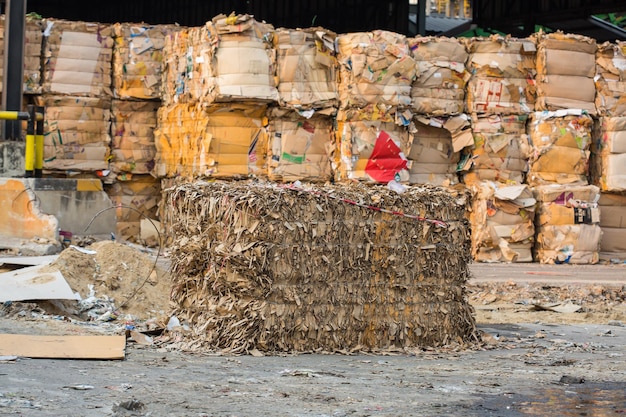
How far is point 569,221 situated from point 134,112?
6.71m

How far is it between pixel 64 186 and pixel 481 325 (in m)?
6.16

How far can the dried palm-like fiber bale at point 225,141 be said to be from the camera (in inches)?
551

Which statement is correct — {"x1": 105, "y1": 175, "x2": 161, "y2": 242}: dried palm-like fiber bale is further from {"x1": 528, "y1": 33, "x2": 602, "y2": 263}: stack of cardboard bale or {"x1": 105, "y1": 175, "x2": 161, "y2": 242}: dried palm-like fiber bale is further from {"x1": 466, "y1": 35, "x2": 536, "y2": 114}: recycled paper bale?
{"x1": 528, "y1": 33, "x2": 602, "y2": 263}: stack of cardboard bale

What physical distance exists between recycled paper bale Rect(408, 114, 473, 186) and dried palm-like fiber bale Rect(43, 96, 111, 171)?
469cm

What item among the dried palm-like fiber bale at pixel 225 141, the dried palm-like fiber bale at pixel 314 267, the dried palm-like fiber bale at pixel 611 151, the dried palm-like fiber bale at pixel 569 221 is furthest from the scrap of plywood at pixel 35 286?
the dried palm-like fiber bale at pixel 611 151

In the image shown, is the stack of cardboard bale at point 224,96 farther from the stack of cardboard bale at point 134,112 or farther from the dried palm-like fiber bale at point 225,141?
the stack of cardboard bale at point 134,112

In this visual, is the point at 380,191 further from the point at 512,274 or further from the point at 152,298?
the point at 512,274

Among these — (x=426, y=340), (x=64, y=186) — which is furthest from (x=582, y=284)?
(x=64, y=186)

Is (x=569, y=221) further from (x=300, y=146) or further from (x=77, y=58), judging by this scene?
(x=77, y=58)

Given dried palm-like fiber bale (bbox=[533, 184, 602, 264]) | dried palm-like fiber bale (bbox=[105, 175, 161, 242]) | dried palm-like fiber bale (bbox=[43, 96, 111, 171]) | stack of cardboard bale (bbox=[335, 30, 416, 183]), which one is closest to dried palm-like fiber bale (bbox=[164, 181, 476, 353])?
stack of cardboard bale (bbox=[335, 30, 416, 183])

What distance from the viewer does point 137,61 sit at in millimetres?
15695

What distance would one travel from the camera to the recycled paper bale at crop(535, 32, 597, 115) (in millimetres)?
14555

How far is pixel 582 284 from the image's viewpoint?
39.0 ft

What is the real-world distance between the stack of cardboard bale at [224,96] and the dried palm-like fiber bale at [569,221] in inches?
160
